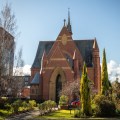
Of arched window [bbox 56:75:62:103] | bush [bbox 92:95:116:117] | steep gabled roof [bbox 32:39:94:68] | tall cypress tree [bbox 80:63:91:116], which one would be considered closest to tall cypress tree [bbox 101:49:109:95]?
tall cypress tree [bbox 80:63:91:116]

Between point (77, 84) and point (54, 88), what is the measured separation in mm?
10809

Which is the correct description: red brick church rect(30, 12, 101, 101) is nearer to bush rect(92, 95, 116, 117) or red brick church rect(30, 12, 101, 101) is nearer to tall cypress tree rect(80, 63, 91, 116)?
tall cypress tree rect(80, 63, 91, 116)

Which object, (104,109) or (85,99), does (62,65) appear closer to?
(85,99)

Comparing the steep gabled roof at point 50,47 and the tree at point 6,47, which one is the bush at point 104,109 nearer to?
the tree at point 6,47

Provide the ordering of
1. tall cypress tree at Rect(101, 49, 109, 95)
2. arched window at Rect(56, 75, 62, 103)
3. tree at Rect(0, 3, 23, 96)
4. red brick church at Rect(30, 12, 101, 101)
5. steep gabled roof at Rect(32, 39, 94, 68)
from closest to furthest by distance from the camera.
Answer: tree at Rect(0, 3, 23, 96) → tall cypress tree at Rect(101, 49, 109, 95) → red brick church at Rect(30, 12, 101, 101) → arched window at Rect(56, 75, 62, 103) → steep gabled roof at Rect(32, 39, 94, 68)

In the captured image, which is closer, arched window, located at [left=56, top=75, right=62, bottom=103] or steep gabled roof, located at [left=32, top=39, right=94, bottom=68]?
arched window, located at [left=56, top=75, right=62, bottom=103]

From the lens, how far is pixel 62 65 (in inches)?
2212

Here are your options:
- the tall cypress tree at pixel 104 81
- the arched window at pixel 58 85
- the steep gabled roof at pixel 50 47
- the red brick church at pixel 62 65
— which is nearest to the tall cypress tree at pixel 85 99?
the tall cypress tree at pixel 104 81

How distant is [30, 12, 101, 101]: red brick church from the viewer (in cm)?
5650

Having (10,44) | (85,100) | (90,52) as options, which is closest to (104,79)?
(85,100)

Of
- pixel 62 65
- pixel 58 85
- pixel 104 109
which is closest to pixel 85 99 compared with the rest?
pixel 104 109

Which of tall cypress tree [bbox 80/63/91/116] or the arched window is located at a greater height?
the arched window

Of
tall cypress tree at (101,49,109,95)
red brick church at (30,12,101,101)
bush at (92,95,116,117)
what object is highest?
red brick church at (30,12,101,101)

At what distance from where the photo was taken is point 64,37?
6481 centimetres
